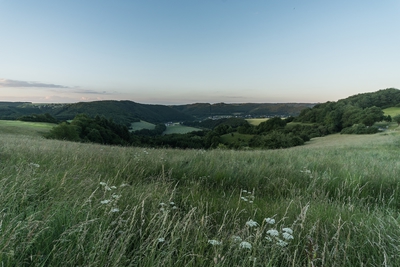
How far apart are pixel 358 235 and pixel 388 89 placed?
11045 centimetres

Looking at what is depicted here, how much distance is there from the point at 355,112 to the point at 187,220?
78.4 metres

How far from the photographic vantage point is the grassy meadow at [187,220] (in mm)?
1662

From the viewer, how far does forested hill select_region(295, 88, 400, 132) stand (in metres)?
57.9

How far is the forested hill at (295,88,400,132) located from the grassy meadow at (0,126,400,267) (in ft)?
216

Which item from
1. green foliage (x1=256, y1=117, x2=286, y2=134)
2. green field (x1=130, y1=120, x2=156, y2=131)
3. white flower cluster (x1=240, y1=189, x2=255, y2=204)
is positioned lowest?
green field (x1=130, y1=120, x2=156, y2=131)

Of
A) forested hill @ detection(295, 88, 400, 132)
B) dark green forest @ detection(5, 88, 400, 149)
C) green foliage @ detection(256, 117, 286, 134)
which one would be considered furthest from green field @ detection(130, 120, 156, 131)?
forested hill @ detection(295, 88, 400, 132)

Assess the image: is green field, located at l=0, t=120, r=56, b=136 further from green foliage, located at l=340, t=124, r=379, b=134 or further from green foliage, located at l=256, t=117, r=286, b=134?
green foliage, located at l=256, t=117, r=286, b=134

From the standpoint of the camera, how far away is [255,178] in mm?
5043

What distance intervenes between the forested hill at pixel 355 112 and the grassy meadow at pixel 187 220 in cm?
6590

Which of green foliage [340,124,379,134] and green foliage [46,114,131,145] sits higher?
green foliage [340,124,379,134]

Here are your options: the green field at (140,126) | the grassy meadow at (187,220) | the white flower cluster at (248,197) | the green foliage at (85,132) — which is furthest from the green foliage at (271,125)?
the white flower cluster at (248,197)

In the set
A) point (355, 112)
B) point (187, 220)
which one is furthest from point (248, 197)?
point (355, 112)

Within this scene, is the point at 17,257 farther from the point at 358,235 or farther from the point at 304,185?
the point at 304,185

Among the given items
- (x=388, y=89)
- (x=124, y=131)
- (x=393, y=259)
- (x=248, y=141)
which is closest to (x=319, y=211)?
(x=393, y=259)
